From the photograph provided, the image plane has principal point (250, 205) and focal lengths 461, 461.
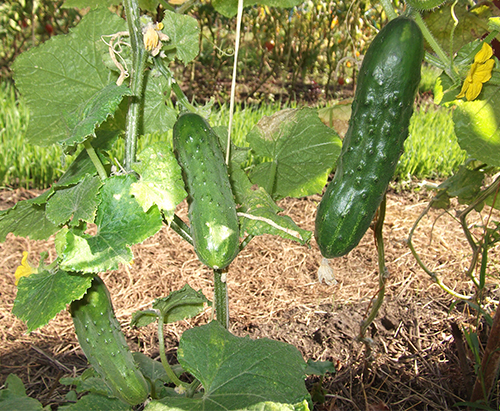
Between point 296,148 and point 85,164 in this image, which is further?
point 296,148

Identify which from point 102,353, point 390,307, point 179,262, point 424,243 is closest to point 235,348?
point 102,353

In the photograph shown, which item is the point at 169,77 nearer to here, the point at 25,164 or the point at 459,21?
the point at 459,21

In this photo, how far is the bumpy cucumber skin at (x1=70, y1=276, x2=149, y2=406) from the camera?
102 centimetres

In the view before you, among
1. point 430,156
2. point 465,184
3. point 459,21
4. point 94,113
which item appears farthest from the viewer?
point 430,156

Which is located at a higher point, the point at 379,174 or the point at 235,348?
the point at 379,174

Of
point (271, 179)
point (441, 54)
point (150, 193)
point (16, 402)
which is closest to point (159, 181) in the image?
point (150, 193)

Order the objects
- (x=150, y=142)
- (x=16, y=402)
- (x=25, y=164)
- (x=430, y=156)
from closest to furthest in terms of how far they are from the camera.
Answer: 1. (x=16, y=402)
2. (x=25, y=164)
3. (x=150, y=142)
4. (x=430, y=156)

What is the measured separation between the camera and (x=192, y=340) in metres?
1.01

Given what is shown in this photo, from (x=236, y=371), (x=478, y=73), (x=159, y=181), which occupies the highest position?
(x=478, y=73)

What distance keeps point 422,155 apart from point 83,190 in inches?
113

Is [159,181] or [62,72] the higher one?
[62,72]

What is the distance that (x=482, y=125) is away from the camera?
1127 millimetres

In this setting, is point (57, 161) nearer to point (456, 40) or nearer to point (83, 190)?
point (83, 190)

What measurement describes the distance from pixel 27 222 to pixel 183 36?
605mm
